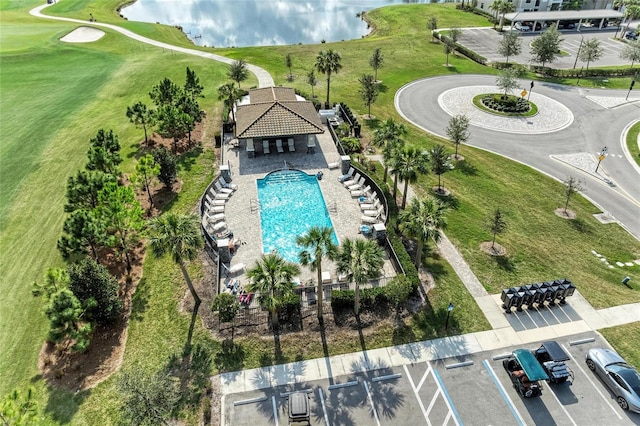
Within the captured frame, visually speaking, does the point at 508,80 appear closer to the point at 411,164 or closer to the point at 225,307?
the point at 411,164

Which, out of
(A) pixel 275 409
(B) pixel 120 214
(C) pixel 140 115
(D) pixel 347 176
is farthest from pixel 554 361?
(C) pixel 140 115

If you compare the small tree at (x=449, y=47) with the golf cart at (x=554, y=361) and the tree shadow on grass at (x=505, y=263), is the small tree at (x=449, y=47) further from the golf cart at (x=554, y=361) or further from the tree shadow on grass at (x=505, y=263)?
the golf cart at (x=554, y=361)

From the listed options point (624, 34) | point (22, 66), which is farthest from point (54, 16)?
point (624, 34)

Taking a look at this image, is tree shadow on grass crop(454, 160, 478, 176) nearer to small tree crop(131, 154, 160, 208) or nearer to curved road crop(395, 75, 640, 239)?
curved road crop(395, 75, 640, 239)

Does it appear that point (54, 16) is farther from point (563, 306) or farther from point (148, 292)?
point (563, 306)

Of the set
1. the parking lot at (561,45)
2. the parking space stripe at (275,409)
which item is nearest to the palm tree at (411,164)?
the parking space stripe at (275,409)

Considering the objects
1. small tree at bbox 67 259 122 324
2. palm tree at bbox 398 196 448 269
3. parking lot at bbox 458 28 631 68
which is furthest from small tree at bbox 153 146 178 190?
parking lot at bbox 458 28 631 68
